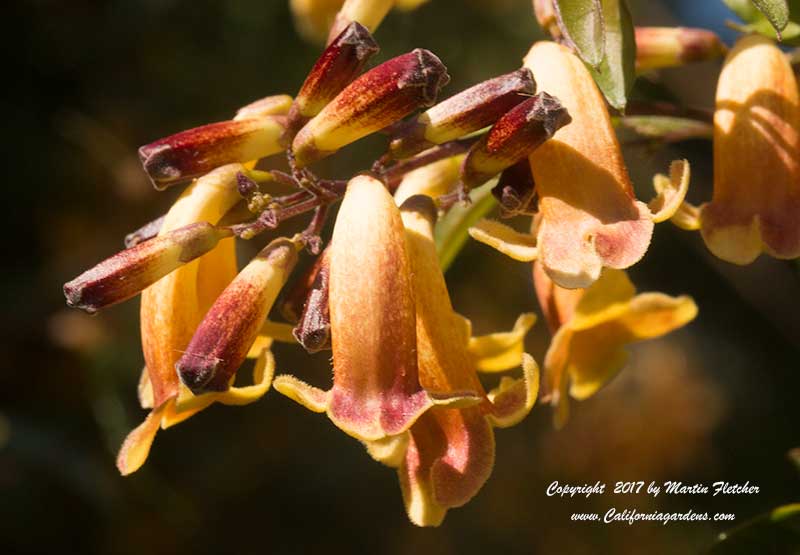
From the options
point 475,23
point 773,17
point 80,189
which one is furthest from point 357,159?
point 773,17

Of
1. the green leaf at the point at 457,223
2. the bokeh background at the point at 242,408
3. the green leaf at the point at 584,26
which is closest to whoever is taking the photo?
the green leaf at the point at 584,26

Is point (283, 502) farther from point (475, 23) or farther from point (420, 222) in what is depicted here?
point (420, 222)

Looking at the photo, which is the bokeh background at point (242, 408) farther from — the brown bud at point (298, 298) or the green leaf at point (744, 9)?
the brown bud at point (298, 298)

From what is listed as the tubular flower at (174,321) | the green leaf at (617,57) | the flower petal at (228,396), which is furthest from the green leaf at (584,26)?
the flower petal at (228,396)

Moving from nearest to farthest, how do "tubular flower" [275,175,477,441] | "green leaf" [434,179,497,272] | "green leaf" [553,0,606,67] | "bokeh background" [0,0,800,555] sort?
"tubular flower" [275,175,477,441], "green leaf" [553,0,606,67], "green leaf" [434,179,497,272], "bokeh background" [0,0,800,555]

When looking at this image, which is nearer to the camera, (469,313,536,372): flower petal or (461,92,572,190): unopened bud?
(461,92,572,190): unopened bud

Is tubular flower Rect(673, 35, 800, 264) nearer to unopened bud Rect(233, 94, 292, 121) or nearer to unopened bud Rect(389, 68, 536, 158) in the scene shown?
unopened bud Rect(389, 68, 536, 158)

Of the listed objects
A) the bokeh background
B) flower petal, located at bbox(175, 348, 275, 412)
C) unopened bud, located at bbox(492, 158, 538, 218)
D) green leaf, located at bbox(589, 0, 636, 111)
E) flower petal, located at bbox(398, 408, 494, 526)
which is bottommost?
the bokeh background

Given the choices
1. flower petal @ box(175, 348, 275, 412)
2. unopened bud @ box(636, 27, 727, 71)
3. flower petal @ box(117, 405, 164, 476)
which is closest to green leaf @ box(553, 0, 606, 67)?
unopened bud @ box(636, 27, 727, 71)
